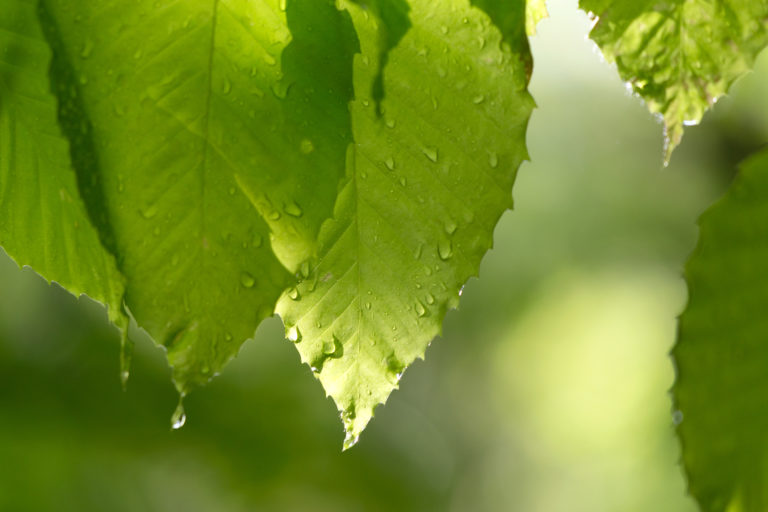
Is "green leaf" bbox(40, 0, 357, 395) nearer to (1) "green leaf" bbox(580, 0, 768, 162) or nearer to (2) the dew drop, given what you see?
(2) the dew drop

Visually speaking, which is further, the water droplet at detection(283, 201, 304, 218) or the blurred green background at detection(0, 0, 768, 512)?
the blurred green background at detection(0, 0, 768, 512)

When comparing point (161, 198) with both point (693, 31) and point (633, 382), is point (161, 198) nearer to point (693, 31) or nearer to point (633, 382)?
point (693, 31)

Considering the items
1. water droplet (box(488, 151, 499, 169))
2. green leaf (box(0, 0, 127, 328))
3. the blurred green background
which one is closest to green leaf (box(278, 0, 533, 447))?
water droplet (box(488, 151, 499, 169))

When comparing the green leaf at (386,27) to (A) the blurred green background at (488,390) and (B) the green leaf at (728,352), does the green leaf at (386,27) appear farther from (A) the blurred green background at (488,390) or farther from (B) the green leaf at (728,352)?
(A) the blurred green background at (488,390)

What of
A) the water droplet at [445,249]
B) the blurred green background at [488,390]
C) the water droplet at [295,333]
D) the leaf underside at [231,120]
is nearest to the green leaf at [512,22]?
the leaf underside at [231,120]

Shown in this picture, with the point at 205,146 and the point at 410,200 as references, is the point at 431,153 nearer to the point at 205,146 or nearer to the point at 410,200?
the point at 410,200

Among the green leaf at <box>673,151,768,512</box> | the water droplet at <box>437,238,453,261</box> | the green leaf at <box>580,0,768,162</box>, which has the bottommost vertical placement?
the green leaf at <box>673,151,768,512</box>

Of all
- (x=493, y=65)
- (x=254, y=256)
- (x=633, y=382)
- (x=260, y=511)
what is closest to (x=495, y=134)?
(x=493, y=65)
